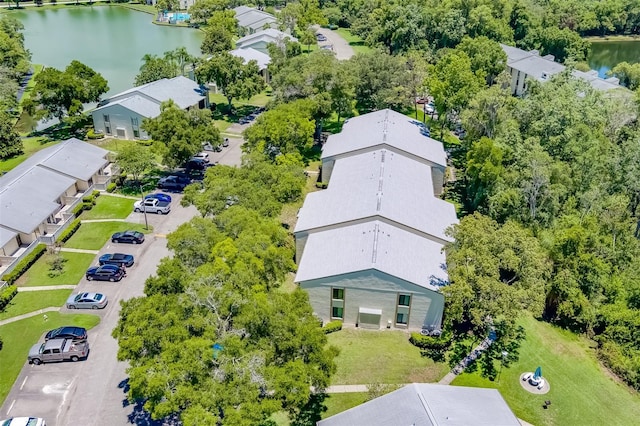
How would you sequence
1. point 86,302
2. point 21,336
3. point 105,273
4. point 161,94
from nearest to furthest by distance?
point 21,336, point 86,302, point 105,273, point 161,94

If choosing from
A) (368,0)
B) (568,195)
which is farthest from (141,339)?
(368,0)

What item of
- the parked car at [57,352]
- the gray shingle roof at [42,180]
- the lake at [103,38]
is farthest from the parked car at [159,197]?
the lake at [103,38]

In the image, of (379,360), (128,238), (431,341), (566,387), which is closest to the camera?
(566,387)

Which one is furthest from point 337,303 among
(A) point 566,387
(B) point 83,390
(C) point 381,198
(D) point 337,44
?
(D) point 337,44

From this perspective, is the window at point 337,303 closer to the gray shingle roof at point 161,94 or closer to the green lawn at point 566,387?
the green lawn at point 566,387

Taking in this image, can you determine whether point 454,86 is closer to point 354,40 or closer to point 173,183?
point 173,183

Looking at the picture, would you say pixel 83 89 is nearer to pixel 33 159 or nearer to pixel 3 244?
pixel 33 159
